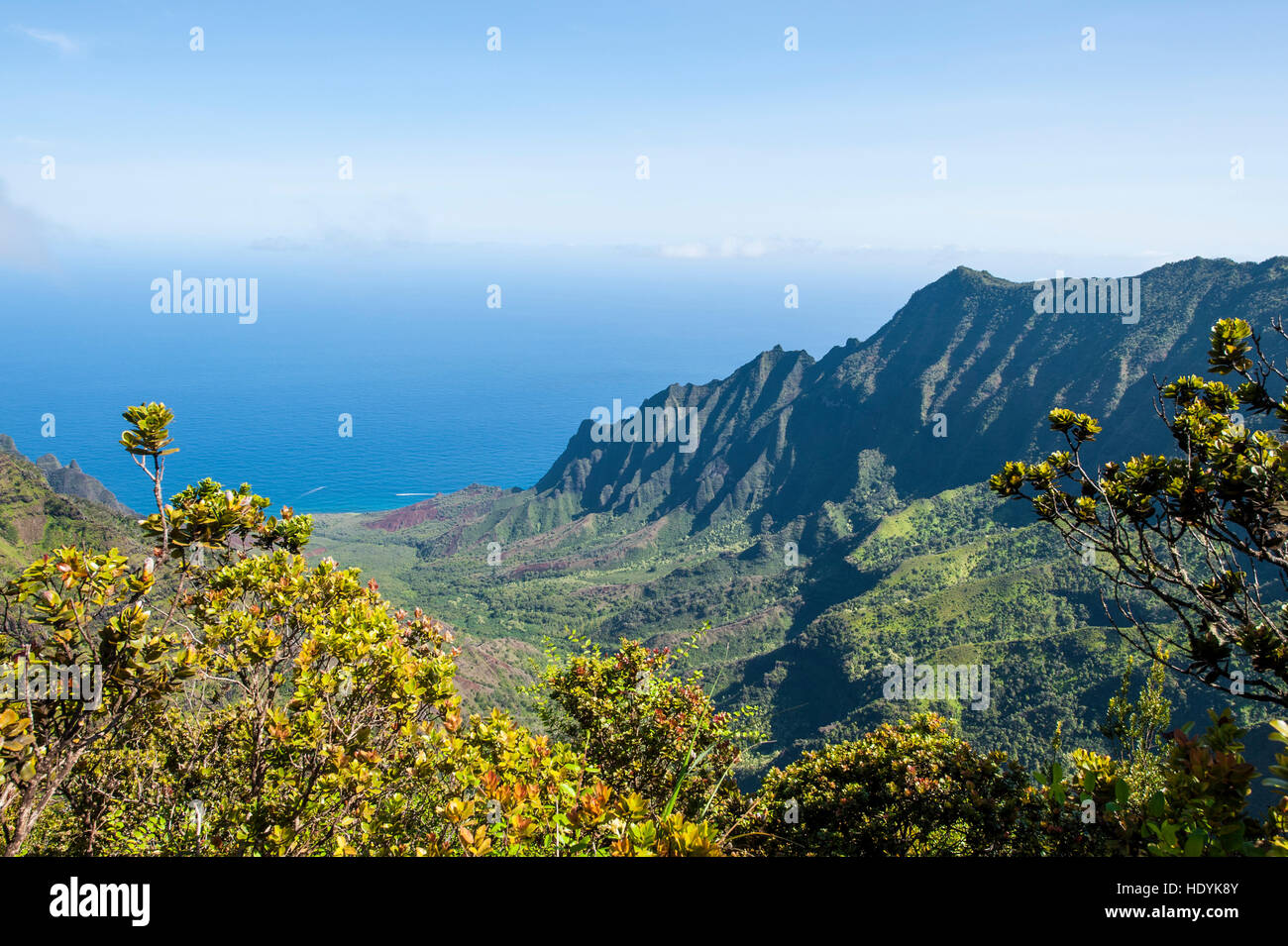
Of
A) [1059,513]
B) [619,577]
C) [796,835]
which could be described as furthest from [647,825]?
[619,577]

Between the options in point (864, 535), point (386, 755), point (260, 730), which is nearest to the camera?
point (260, 730)

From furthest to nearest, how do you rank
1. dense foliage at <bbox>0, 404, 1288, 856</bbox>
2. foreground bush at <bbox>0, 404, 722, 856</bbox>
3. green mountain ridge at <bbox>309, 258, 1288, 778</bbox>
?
green mountain ridge at <bbox>309, 258, 1288, 778</bbox>, foreground bush at <bbox>0, 404, 722, 856</bbox>, dense foliage at <bbox>0, 404, 1288, 856</bbox>

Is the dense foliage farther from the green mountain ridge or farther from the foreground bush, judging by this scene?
the green mountain ridge

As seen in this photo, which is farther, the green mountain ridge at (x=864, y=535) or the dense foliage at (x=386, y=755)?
the green mountain ridge at (x=864, y=535)

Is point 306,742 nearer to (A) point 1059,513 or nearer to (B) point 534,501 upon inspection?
(A) point 1059,513

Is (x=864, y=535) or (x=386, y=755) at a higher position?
(x=386, y=755)

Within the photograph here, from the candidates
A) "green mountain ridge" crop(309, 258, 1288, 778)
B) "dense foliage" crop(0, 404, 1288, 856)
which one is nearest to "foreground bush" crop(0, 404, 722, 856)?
"dense foliage" crop(0, 404, 1288, 856)

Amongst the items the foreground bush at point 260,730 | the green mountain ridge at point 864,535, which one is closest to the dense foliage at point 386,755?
the foreground bush at point 260,730

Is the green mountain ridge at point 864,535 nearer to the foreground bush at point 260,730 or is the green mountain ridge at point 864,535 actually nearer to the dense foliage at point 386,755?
the dense foliage at point 386,755

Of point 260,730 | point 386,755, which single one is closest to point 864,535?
point 386,755

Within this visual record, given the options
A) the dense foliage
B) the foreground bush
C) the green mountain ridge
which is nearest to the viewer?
the dense foliage

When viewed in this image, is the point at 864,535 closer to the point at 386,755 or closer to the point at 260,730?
the point at 386,755

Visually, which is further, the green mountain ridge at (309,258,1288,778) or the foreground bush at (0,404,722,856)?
the green mountain ridge at (309,258,1288,778)
